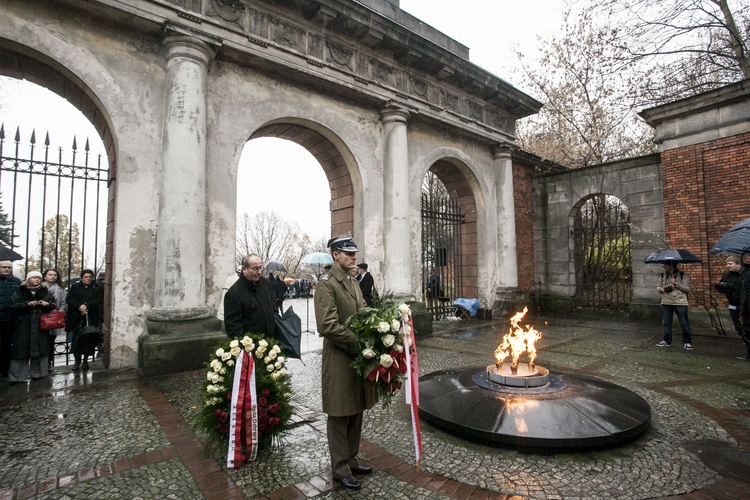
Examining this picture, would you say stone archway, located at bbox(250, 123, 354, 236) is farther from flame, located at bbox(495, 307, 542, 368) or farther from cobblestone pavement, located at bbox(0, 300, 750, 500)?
flame, located at bbox(495, 307, 542, 368)

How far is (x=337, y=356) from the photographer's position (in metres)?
3.10

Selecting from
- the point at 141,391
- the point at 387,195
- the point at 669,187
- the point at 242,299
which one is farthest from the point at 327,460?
the point at 669,187

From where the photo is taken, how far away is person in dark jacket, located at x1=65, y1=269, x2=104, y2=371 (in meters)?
6.77

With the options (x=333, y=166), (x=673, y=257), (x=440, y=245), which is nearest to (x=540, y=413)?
(x=673, y=257)

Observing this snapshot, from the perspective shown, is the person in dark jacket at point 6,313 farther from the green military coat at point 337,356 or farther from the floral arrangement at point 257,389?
the green military coat at point 337,356

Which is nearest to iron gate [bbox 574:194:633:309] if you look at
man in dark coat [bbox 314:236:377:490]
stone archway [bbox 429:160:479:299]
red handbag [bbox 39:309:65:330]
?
stone archway [bbox 429:160:479:299]

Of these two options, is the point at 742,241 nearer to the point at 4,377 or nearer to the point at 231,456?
the point at 231,456

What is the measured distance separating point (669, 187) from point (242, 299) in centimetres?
1212

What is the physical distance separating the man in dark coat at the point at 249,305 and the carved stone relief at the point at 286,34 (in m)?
6.07

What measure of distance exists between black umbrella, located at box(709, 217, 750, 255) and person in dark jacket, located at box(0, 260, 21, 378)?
440 inches

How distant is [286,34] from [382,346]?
7.81 metres

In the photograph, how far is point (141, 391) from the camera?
5516 mm

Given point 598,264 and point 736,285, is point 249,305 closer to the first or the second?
point 736,285

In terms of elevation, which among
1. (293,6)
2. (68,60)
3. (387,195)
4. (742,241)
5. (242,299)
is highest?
(293,6)
